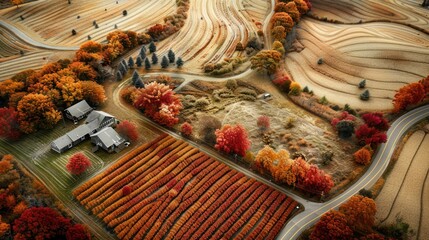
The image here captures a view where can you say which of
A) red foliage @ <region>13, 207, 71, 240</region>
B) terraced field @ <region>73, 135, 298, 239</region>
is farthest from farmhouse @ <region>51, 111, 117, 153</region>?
red foliage @ <region>13, 207, 71, 240</region>

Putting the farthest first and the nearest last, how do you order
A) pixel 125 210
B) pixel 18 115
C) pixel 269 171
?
1. pixel 18 115
2. pixel 269 171
3. pixel 125 210

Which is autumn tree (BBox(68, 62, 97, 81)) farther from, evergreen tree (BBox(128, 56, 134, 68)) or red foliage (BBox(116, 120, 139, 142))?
red foliage (BBox(116, 120, 139, 142))

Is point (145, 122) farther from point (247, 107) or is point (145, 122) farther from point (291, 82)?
point (291, 82)

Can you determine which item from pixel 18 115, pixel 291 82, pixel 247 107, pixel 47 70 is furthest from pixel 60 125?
pixel 291 82

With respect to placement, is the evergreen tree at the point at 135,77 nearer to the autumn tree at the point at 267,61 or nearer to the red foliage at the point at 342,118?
the autumn tree at the point at 267,61

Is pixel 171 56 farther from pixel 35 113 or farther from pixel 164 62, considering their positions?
pixel 35 113

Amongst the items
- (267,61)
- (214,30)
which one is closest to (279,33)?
(267,61)

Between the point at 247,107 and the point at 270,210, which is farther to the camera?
the point at 247,107

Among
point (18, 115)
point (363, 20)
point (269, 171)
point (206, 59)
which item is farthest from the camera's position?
point (363, 20)
